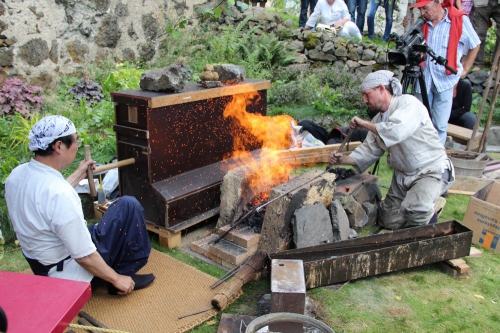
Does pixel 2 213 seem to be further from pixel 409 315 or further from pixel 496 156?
pixel 496 156

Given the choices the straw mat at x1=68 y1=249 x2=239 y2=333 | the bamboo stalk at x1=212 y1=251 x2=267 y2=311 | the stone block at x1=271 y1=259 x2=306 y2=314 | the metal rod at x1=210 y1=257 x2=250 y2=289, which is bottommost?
the straw mat at x1=68 y1=249 x2=239 y2=333

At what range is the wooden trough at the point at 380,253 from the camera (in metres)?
3.66

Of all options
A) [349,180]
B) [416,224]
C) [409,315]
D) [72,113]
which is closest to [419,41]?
[349,180]

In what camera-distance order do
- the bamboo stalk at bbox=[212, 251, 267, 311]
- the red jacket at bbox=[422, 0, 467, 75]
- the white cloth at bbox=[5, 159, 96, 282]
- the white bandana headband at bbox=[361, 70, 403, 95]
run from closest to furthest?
the white cloth at bbox=[5, 159, 96, 282], the bamboo stalk at bbox=[212, 251, 267, 311], the white bandana headband at bbox=[361, 70, 403, 95], the red jacket at bbox=[422, 0, 467, 75]

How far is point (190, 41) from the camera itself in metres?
9.92

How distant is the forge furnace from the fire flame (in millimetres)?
245

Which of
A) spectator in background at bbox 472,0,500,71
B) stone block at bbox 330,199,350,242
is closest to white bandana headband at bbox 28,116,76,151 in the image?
stone block at bbox 330,199,350,242

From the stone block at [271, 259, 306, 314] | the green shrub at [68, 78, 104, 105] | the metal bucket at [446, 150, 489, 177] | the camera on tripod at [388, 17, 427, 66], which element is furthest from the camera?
the green shrub at [68, 78, 104, 105]

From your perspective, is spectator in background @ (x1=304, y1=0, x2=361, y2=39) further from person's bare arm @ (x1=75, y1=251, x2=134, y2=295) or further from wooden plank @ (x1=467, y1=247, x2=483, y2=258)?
person's bare arm @ (x1=75, y1=251, x2=134, y2=295)

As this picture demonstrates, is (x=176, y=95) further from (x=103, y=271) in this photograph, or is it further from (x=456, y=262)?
(x=456, y=262)

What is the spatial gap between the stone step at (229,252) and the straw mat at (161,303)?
0.90 ft

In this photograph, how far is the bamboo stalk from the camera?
11.2 ft

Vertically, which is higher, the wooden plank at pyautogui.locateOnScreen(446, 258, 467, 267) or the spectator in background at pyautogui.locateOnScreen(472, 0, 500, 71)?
the spectator in background at pyautogui.locateOnScreen(472, 0, 500, 71)

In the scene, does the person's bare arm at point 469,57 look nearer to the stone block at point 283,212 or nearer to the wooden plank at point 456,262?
the wooden plank at point 456,262
